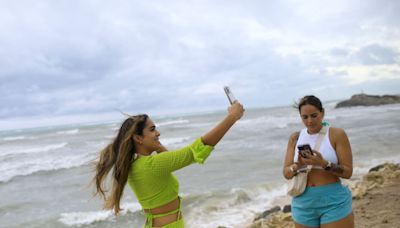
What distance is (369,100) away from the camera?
6838cm

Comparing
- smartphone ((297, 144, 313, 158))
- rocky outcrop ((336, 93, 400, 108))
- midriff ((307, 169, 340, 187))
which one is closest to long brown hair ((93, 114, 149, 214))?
smartphone ((297, 144, 313, 158))

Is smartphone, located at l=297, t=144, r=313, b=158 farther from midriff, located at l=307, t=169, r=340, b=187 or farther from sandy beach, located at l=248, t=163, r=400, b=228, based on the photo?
sandy beach, located at l=248, t=163, r=400, b=228

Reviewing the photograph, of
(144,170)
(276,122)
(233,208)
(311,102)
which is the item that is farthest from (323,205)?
(276,122)

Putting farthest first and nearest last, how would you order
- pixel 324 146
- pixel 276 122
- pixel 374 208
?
1. pixel 276 122
2. pixel 374 208
3. pixel 324 146

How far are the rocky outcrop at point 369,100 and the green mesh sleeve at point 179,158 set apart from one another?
7118 centimetres

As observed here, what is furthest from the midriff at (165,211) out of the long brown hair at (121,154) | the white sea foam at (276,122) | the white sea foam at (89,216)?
the white sea foam at (276,122)

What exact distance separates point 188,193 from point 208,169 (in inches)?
144

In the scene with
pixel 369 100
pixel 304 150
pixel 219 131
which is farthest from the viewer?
pixel 369 100

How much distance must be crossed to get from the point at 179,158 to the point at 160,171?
0.69 ft

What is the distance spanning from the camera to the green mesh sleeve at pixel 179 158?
228 centimetres

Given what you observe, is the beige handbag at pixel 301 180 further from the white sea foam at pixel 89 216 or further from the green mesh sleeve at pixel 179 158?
the white sea foam at pixel 89 216

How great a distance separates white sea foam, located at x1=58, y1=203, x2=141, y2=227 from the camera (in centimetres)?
883

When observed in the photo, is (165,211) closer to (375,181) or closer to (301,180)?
(301,180)

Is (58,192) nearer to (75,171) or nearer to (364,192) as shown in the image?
(75,171)
